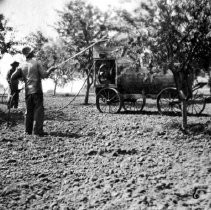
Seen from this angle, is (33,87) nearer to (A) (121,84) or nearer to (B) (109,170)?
(B) (109,170)

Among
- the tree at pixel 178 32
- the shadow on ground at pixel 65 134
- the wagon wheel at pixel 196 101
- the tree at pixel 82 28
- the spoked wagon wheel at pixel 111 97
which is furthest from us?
the tree at pixel 82 28

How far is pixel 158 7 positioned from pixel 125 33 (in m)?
0.82

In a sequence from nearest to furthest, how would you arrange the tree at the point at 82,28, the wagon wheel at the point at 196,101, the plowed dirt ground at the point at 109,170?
the plowed dirt ground at the point at 109,170 → the wagon wheel at the point at 196,101 → the tree at the point at 82,28

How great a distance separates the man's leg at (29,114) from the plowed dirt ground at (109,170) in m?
0.28

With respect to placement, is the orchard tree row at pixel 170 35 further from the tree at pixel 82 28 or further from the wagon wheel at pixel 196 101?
the tree at pixel 82 28

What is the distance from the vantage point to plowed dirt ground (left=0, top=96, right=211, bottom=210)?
3212mm

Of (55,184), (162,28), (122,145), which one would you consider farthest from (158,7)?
(55,184)

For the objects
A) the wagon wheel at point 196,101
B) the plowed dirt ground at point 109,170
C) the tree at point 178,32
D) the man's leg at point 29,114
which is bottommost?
the plowed dirt ground at point 109,170

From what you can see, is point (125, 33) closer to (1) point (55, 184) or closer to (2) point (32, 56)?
(2) point (32, 56)

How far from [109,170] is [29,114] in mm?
3246

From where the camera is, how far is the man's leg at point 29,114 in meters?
6.66

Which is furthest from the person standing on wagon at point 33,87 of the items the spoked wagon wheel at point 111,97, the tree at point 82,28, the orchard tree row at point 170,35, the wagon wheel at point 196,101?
the tree at point 82,28

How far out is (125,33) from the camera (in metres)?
5.91

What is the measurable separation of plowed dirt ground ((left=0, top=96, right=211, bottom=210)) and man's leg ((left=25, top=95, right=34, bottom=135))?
0.28 m
